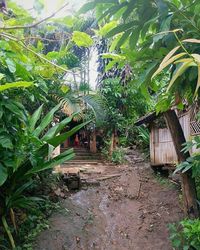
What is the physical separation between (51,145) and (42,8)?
6.60 feet

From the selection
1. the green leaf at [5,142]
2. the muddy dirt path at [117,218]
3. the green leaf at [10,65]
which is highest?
the green leaf at [10,65]

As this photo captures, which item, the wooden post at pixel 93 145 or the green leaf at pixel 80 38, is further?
the wooden post at pixel 93 145

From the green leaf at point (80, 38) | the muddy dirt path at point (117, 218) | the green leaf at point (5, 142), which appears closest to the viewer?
the green leaf at point (80, 38)

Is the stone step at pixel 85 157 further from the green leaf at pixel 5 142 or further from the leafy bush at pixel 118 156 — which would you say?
the green leaf at pixel 5 142

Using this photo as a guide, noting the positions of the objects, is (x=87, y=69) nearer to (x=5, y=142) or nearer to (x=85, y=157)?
(x=85, y=157)

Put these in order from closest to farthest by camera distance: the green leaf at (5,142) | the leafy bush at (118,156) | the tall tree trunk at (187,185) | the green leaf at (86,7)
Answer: the green leaf at (86,7) → the green leaf at (5,142) → the tall tree trunk at (187,185) → the leafy bush at (118,156)

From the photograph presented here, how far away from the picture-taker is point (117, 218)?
5297mm

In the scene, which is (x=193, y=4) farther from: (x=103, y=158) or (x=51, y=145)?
(x=103, y=158)

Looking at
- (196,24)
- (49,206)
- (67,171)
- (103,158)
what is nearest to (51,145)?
(49,206)

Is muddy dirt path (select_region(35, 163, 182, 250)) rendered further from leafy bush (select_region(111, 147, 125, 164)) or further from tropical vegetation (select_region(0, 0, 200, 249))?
leafy bush (select_region(111, 147, 125, 164))

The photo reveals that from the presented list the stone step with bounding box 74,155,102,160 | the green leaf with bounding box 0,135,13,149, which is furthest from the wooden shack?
the green leaf with bounding box 0,135,13,149

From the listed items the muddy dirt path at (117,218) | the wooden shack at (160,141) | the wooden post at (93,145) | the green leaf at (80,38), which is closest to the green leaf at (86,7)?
the green leaf at (80,38)

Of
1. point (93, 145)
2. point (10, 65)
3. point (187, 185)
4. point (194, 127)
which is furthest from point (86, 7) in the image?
point (93, 145)

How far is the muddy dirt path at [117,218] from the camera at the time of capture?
4371 mm
